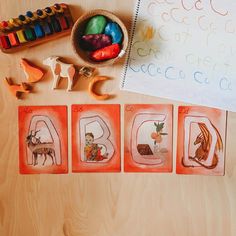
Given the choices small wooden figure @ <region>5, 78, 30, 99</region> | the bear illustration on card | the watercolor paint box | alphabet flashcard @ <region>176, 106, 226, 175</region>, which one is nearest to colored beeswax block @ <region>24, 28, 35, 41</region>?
the watercolor paint box

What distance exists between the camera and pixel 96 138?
1.00 meters

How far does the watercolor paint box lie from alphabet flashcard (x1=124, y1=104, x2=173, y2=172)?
0.25 metres

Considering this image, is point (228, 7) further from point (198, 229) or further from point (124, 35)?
point (198, 229)

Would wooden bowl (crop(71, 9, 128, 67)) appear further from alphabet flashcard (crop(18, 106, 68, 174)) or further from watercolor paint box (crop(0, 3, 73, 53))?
alphabet flashcard (crop(18, 106, 68, 174))

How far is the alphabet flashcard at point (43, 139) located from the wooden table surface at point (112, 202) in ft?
0.06

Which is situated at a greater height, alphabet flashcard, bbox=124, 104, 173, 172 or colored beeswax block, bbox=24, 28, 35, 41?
colored beeswax block, bbox=24, 28, 35, 41

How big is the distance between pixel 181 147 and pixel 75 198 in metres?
0.29

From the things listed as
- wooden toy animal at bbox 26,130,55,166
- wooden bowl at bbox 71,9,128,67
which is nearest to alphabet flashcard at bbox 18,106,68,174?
wooden toy animal at bbox 26,130,55,166

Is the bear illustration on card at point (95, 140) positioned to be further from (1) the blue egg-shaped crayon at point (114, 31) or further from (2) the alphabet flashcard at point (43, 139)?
(1) the blue egg-shaped crayon at point (114, 31)

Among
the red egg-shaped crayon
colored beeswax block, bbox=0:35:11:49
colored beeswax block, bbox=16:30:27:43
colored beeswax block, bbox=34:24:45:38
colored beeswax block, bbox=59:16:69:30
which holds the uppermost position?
colored beeswax block, bbox=59:16:69:30

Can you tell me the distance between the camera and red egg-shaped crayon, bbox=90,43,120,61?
917mm

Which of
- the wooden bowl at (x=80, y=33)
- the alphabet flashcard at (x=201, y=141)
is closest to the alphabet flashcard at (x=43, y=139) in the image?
the wooden bowl at (x=80, y=33)

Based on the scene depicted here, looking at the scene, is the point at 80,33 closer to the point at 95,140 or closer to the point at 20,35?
the point at 20,35

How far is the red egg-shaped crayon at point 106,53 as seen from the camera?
0.92 metres
